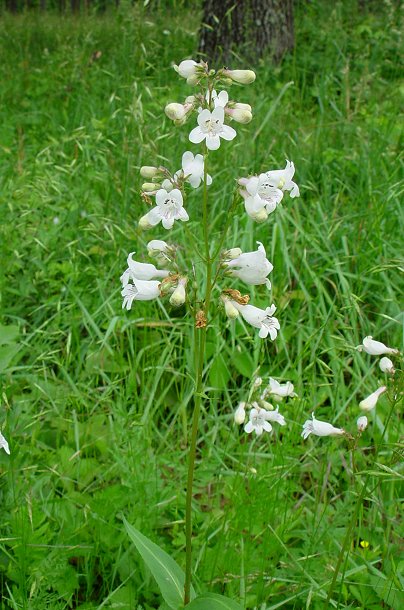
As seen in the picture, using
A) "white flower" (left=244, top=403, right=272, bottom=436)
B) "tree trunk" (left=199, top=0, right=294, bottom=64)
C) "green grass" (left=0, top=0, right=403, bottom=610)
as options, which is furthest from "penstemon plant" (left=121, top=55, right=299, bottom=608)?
"tree trunk" (left=199, top=0, right=294, bottom=64)

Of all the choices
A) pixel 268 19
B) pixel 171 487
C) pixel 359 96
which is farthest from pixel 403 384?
pixel 268 19

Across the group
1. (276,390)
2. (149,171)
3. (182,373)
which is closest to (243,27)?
(182,373)

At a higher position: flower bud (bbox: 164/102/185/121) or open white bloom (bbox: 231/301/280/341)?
flower bud (bbox: 164/102/185/121)

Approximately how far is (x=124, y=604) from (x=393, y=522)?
92 cm

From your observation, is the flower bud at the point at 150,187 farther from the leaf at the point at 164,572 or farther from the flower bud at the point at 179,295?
the leaf at the point at 164,572

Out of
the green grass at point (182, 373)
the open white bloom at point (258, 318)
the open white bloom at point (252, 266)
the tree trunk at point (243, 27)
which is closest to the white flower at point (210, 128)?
the open white bloom at point (252, 266)

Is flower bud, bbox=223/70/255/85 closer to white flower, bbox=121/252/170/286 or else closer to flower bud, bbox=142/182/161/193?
flower bud, bbox=142/182/161/193

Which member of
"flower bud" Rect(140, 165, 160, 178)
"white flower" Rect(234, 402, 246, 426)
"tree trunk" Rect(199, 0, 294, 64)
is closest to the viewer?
"flower bud" Rect(140, 165, 160, 178)

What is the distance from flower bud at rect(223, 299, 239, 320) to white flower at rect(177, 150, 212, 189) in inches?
11.7

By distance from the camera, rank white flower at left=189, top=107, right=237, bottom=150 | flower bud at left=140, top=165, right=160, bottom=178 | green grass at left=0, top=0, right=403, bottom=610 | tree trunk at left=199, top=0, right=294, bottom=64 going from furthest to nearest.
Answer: tree trunk at left=199, top=0, right=294, bottom=64 < green grass at left=0, top=0, right=403, bottom=610 < flower bud at left=140, top=165, right=160, bottom=178 < white flower at left=189, top=107, right=237, bottom=150

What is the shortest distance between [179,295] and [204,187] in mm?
270

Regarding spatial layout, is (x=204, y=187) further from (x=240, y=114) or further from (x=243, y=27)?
(x=243, y=27)

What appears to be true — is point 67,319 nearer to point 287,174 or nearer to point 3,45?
point 287,174

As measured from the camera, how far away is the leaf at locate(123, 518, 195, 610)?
1759mm
